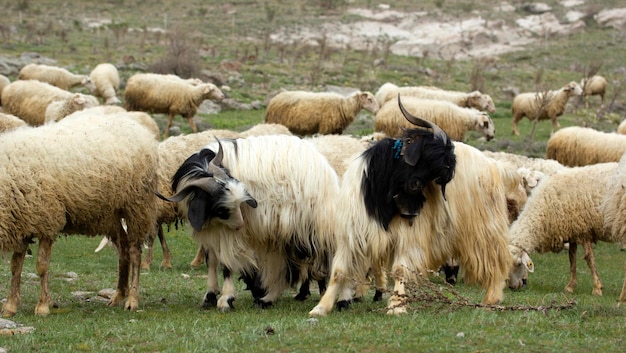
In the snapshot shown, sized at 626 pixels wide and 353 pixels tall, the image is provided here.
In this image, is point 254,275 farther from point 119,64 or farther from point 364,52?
point 364,52

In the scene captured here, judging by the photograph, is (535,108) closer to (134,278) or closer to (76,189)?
(134,278)

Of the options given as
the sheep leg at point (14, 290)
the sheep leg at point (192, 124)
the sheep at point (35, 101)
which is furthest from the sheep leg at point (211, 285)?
the sheep leg at point (192, 124)

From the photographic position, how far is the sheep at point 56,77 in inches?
1176

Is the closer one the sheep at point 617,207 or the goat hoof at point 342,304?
the goat hoof at point 342,304

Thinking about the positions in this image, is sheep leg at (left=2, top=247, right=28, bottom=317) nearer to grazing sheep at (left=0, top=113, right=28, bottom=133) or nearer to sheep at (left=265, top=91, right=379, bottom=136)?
grazing sheep at (left=0, top=113, right=28, bottom=133)

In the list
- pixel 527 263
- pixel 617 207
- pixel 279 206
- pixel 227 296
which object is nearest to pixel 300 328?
pixel 227 296

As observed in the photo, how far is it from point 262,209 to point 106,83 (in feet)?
73.2

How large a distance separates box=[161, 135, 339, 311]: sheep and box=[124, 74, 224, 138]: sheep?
51.3ft

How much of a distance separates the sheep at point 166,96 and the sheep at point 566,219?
13.4 metres

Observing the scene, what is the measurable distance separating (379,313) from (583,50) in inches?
1919

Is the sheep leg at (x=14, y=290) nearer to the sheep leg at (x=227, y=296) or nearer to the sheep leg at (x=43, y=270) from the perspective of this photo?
the sheep leg at (x=43, y=270)

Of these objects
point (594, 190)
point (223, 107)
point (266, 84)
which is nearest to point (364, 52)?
point (266, 84)

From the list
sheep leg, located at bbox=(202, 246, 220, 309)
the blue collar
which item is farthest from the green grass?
the blue collar

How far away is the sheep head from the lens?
345 inches
